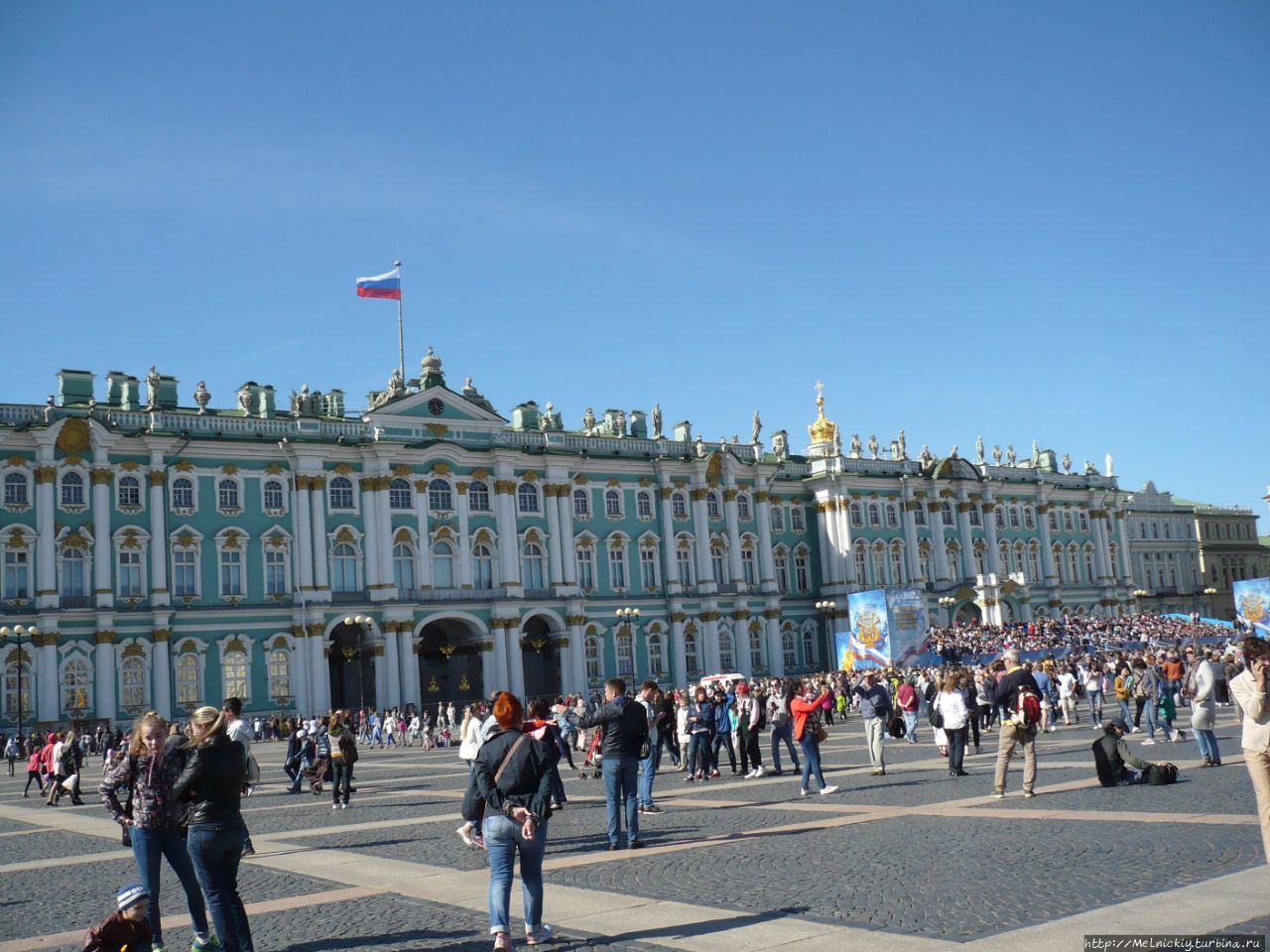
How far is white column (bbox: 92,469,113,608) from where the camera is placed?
52.9 meters

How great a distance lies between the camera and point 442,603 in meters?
60.0

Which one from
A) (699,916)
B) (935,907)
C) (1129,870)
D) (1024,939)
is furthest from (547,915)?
(1129,870)

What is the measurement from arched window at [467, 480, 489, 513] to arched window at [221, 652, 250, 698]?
12996 mm

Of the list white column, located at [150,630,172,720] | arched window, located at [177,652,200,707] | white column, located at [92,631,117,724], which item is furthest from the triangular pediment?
white column, located at [92,631,117,724]

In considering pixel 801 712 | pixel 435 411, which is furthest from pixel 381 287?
pixel 801 712

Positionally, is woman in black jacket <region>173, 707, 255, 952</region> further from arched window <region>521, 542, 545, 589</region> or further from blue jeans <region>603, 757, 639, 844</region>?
arched window <region>521, 542, 545, 589</region>

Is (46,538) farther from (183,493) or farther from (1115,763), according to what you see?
(1115,763)

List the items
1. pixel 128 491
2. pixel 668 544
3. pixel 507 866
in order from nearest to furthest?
1. pixel 507 866
2. pixel 128 491
3. pixel 668 544

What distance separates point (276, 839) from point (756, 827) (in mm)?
6669

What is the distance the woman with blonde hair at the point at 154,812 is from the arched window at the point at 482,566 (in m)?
51.8

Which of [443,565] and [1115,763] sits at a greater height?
[443,565]

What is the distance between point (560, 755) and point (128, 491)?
42148 mm

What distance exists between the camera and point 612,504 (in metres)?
67.9

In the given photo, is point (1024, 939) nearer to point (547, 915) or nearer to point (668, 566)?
point (547, 915)
